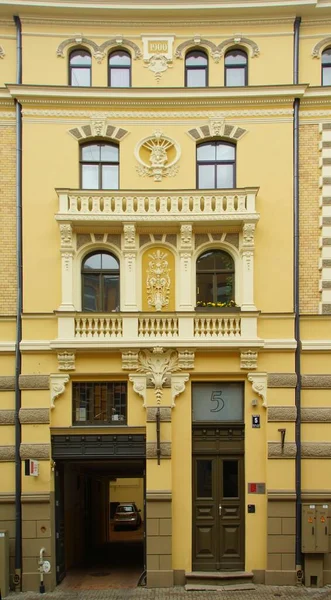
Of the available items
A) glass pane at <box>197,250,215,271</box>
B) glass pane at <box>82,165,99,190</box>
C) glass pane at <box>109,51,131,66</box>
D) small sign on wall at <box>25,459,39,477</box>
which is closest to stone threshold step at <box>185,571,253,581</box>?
small sign on wall at <box>25,459,39,477</box>

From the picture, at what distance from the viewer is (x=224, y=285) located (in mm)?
17047

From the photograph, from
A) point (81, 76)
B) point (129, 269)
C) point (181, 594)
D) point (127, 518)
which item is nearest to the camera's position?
point (181, 594)

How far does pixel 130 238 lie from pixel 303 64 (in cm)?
681

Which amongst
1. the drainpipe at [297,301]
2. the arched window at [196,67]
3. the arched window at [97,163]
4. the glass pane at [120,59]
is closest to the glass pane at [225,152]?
the drainpipe at [297,301]

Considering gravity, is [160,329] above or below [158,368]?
above

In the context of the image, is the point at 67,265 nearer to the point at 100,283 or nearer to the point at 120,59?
the point at 100,283

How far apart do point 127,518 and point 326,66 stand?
62.9 feet

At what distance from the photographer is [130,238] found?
54.1 feet

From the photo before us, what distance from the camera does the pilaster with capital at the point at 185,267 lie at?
16500 mm

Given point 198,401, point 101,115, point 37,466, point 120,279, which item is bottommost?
point 37,466

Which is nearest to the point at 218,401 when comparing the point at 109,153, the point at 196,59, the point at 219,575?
the point at 219,575

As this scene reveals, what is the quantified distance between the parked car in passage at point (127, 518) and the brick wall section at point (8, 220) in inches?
531

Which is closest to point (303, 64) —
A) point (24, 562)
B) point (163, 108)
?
point (163, 108)

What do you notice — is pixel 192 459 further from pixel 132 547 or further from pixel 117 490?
pixel 117 490
